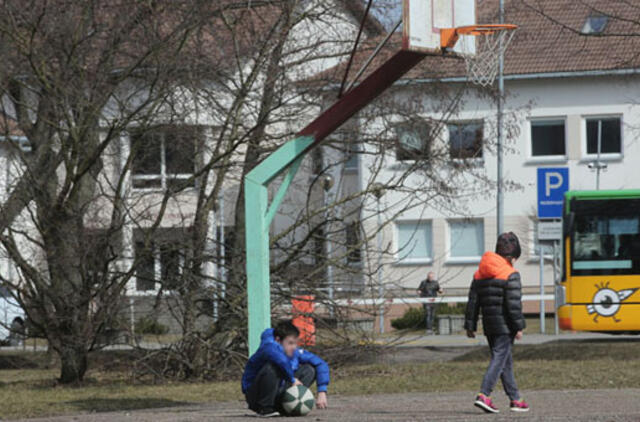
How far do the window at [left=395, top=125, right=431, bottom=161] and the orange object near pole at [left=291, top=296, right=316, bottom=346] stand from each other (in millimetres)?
2828

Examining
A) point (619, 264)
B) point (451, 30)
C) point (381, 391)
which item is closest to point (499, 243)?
point (451, 30)

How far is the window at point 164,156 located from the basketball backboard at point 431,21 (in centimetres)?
716

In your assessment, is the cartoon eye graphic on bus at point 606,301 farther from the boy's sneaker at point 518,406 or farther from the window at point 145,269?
the boy's sneaker at point 518,406

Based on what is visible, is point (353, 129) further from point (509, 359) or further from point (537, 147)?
point (537, 147)

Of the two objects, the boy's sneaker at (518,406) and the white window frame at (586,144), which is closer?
the boy's sneaker at (518,406)

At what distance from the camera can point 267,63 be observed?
1817 centimetres

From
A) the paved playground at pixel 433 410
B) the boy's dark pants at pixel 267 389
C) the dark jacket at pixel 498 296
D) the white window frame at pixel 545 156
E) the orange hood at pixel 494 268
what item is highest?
the white window frame at pixel 545 156

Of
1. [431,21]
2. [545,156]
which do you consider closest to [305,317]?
[431,21]

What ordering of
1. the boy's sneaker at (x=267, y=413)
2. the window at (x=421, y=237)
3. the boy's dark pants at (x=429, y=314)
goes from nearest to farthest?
the boy's sneaker at (x=267, y=413) → the boy's dark pants at (x=429, y=314) → the window at (x=421, y=237)

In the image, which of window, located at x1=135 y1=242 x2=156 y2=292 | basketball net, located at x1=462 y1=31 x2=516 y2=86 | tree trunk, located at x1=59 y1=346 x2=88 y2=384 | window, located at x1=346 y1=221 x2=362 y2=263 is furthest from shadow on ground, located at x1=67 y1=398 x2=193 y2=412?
basketball net, located at x1=462 y1=31 x2=516 y2=86

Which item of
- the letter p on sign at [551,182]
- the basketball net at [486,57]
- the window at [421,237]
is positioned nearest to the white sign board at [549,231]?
the letter p on sign at [551,182]

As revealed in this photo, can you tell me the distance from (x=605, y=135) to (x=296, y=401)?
106 ft

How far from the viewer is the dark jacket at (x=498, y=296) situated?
10.9 metres

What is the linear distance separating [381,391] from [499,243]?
4871mm
